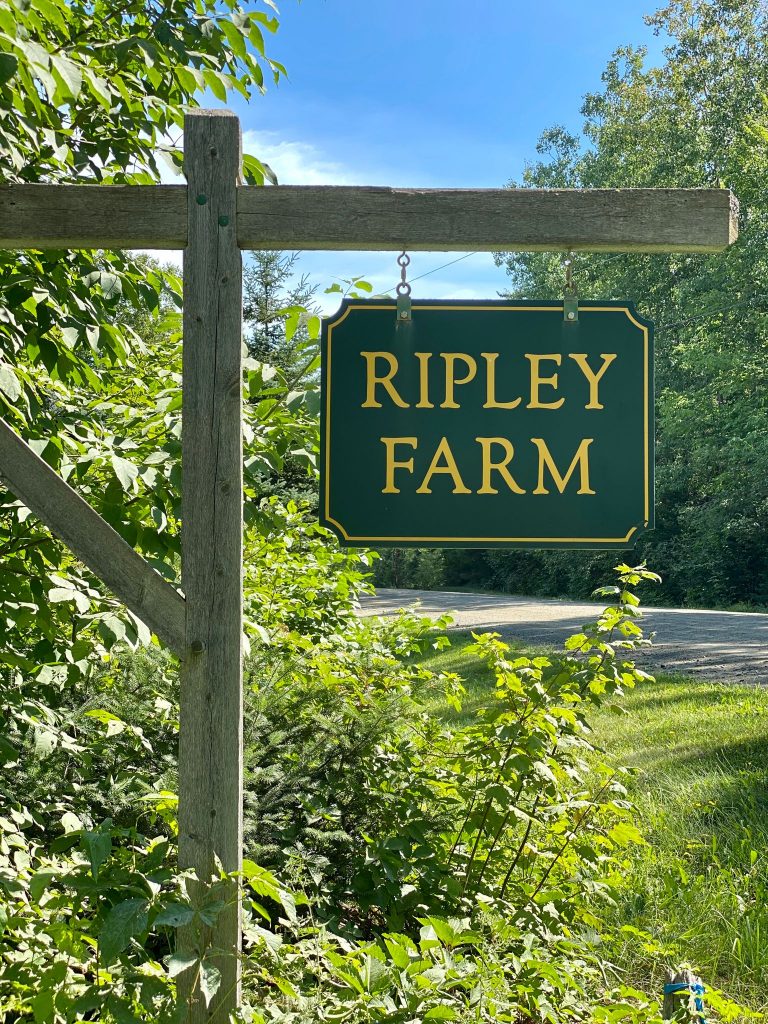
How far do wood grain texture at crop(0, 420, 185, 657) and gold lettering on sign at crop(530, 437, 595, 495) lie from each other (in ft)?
3.37

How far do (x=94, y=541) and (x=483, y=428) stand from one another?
1.07m

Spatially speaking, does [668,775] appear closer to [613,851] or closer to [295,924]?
[613,851]

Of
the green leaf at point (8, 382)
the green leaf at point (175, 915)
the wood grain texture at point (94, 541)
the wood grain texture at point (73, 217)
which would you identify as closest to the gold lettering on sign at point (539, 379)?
the wood grain texture at point (73, 217)

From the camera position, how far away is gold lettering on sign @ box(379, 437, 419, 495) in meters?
2.44

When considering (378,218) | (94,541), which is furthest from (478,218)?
(94,541)

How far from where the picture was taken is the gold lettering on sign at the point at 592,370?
246cm

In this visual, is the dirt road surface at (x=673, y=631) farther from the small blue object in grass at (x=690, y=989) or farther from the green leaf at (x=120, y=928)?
the green leaf at (x=120, y=928)

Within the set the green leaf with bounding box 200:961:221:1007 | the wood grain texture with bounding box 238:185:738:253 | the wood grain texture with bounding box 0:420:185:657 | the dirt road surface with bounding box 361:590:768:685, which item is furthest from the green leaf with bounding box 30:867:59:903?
the dirt road surface with bounding box 361:590:768:685

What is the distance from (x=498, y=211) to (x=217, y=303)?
0.79m

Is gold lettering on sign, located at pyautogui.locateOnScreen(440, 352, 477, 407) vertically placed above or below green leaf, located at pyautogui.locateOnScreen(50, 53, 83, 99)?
below

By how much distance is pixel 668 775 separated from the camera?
17.4ft

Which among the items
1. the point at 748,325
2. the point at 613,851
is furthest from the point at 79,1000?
the point at 748,325

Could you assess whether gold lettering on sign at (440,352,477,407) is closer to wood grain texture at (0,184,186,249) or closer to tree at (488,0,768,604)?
wood grain texture at (0,184,186,249)

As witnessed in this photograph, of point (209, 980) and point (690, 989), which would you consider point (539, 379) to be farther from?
point (690, 989)
